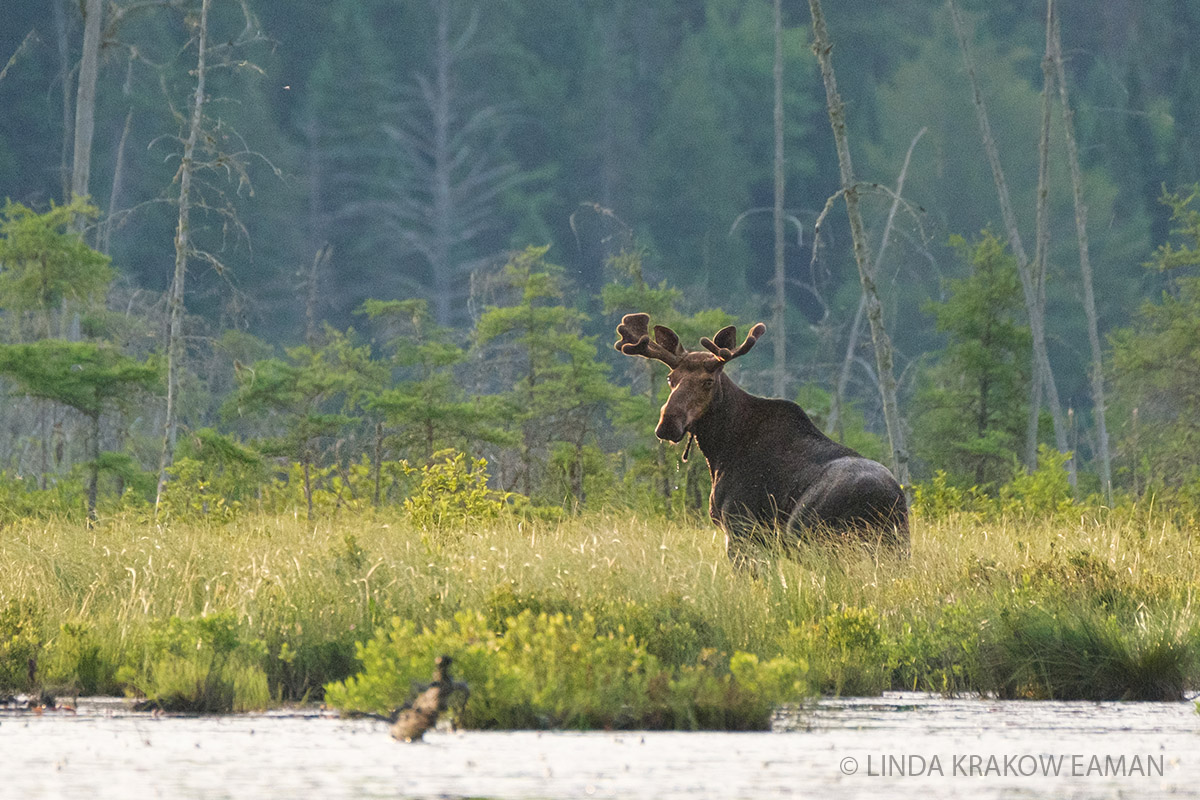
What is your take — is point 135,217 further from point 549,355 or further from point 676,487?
point 676,487

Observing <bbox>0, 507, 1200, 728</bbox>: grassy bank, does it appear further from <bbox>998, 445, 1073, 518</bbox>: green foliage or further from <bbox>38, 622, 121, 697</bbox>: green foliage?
<bbox>998, 445, 1073, 518</bbox>: green foliage

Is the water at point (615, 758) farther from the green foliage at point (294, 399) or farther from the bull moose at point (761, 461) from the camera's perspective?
the green foliage at point (294, 399)

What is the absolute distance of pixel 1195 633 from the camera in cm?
937

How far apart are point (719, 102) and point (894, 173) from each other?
805 cm

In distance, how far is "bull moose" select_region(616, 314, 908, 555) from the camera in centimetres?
1146

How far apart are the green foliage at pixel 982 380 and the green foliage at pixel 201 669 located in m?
20.6

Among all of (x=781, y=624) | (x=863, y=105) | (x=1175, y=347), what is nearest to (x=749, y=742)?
(x=781, y=624)

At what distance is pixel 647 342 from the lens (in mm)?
12531

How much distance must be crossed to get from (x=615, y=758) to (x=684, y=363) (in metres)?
6.32

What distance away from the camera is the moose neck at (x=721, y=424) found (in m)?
12.3

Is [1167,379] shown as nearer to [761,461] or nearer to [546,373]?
[546,373]

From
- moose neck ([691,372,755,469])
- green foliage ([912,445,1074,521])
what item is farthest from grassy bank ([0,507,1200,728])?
green foliage ([912,445,1074,521])

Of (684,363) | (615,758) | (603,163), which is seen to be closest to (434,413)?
(684,363)

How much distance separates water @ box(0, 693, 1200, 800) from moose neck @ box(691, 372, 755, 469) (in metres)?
4.41
